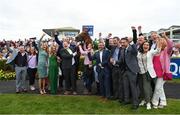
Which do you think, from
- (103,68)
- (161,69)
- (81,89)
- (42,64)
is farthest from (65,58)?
(161,69)

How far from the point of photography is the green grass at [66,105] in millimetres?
12453

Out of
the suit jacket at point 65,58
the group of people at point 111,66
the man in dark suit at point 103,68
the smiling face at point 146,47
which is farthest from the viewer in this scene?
the suit jacket at point 65,58

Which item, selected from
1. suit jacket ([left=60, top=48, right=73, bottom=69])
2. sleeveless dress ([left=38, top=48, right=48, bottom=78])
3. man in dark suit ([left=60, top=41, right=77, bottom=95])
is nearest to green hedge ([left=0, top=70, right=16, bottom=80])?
sleeveless dress ([left=38, top=48, right=48, bottom=78])

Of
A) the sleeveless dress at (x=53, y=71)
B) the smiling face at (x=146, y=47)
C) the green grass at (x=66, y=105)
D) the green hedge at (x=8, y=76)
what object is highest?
the smiling face at (x=146, y=47)

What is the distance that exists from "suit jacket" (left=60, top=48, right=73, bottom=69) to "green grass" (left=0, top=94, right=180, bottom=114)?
1.09 meters

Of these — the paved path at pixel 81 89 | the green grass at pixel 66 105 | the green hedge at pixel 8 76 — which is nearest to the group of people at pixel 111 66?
the green grass at pixel 66 105

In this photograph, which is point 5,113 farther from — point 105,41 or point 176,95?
point 176,95

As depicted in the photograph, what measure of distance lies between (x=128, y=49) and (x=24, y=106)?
148 inches

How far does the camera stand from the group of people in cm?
1252

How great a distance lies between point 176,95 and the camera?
14734 millimetres

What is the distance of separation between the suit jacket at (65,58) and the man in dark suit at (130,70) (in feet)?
6.95

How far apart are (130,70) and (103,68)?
137 centimetres

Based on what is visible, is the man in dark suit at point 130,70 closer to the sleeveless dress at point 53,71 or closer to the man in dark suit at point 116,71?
the man in dark suit at point 116,71

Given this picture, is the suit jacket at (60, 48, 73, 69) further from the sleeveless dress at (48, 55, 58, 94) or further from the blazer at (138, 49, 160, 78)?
the blazer at (138, 49, 160, 78)
